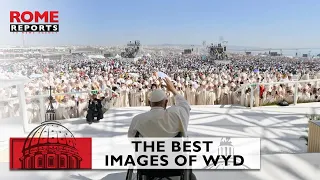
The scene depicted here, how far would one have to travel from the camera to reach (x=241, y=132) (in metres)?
4.34

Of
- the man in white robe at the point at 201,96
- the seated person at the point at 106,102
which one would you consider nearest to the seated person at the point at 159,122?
the seated person at the point at 106,102

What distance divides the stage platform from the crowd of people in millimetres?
410

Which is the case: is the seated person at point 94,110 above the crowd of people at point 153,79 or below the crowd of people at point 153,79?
below

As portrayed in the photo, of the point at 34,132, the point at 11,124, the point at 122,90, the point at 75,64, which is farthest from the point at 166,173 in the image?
the point at 75,64

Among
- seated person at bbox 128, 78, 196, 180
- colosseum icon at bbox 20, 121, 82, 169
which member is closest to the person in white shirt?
seated person at bbox 128, 78, 196, 180

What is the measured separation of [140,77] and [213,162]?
482cm

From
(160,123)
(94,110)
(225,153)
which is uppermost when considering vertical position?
(160,123)

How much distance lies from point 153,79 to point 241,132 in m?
3.27

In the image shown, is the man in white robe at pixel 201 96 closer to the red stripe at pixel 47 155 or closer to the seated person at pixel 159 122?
the red stripe at pixel 47 155

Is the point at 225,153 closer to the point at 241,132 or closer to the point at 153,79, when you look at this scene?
the point at 241,132

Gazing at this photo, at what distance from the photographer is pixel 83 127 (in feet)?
15.2

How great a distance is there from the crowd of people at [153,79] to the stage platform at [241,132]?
1.35 ft

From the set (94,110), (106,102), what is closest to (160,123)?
(94,110)

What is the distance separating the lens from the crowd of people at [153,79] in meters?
5.67
